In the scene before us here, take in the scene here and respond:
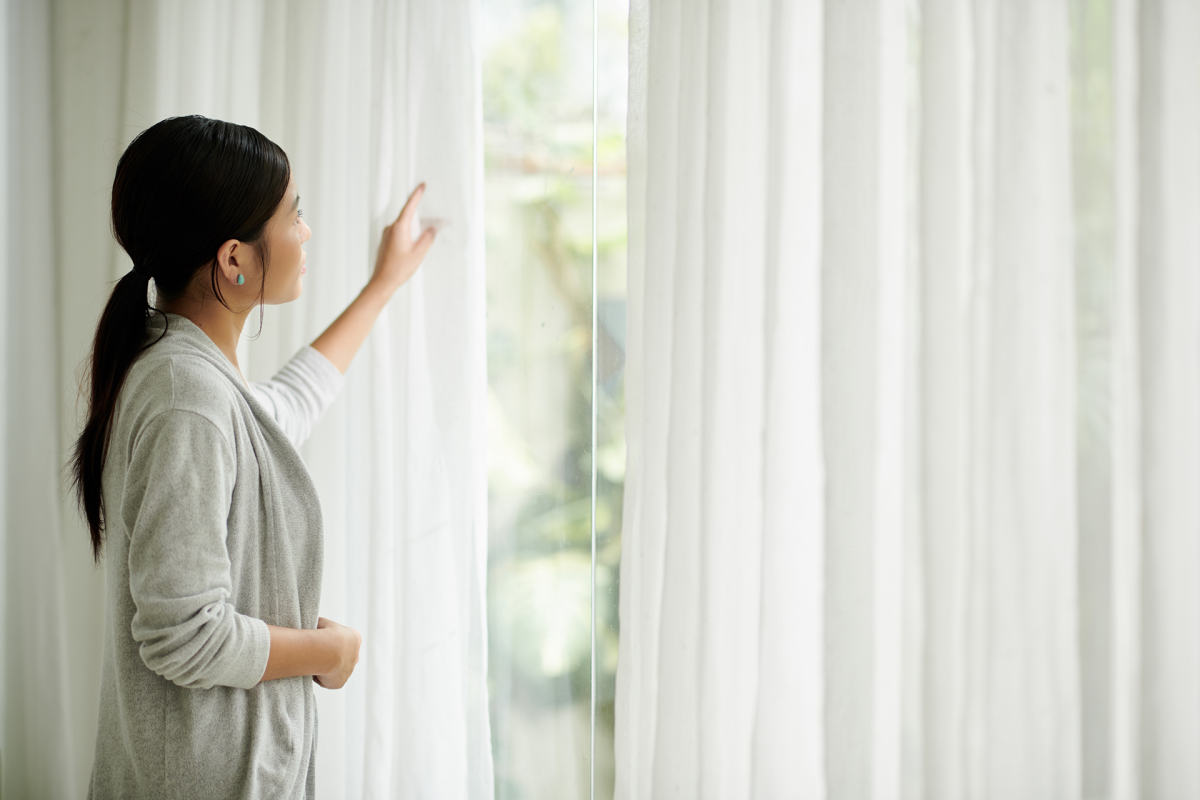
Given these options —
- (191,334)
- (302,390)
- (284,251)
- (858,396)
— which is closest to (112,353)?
(191,334)

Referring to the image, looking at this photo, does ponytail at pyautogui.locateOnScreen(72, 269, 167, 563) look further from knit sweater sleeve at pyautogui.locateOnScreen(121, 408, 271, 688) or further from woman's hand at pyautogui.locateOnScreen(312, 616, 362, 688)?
woman's hand at pyautogui.locateOnScreen(312, 616, 362, 688)

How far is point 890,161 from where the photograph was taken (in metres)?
1.16

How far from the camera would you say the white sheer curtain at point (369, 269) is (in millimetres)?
1213

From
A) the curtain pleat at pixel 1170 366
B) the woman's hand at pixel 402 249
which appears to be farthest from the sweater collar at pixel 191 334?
the curtain pleat at pixel 1170 366

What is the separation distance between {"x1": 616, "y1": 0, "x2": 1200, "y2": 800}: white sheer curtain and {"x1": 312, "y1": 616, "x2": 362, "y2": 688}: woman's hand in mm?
482

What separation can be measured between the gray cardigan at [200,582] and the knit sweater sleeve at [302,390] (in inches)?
9.8

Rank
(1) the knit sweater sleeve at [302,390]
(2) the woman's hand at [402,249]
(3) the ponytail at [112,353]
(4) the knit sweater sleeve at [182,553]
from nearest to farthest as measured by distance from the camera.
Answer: (4) the knit sweater sleeve at [182,553]
(3) the ponytail at [112,353]
(1) the knit sweater sleeve at [302,390]
(2) the woman's hand at [402,249]

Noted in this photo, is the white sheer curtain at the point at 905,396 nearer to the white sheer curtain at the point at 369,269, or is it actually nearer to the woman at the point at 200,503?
the white sheer curtain at the point at 369,269

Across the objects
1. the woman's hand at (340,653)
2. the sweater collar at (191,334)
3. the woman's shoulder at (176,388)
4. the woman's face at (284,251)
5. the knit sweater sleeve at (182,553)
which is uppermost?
the woman's face at (284,251)

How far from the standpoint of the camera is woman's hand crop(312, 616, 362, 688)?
824 millimetres

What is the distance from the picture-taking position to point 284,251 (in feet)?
2.76

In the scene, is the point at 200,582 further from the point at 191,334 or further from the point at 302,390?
the point at 302,390

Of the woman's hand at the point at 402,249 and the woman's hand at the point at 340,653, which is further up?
the woman's hand at the point at 402,249

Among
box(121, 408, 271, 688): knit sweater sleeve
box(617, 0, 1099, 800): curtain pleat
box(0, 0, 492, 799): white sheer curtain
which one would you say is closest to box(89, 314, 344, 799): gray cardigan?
box(121, 408, 271, 688): knit sweater sleeve
